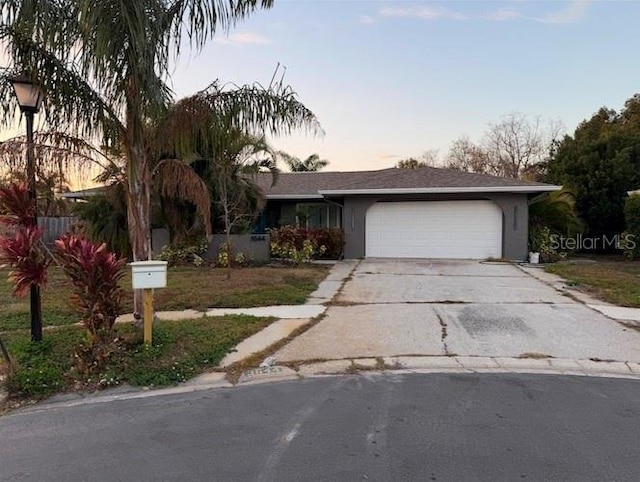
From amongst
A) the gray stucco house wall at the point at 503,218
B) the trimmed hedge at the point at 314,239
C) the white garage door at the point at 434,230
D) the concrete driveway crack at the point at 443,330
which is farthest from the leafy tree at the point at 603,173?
the concrete driveway crack at the point at 443,330

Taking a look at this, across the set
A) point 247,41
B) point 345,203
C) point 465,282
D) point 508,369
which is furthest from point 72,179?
point 345,203

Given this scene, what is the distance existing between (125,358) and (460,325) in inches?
188

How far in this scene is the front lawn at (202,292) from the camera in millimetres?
8445

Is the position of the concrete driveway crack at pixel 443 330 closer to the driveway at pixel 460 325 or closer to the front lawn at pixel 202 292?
the driveway at pixel 460 325

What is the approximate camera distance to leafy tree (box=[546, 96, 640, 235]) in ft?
68.8

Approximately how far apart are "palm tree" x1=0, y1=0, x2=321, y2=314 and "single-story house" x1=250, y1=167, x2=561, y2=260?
1080cm

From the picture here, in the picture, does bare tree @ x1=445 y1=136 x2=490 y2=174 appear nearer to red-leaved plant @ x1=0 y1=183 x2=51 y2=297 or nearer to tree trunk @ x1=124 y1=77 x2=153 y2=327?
tree trunk @ x1=124 y1=77 x2=153 y2=327

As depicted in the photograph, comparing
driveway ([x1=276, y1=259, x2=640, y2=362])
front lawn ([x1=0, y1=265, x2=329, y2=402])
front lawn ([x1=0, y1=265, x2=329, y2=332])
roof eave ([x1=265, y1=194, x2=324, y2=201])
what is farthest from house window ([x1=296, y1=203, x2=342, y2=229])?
front lawn ([x1=0, y1=265, x2=329, y2=402])

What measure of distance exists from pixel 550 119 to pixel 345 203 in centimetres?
2821

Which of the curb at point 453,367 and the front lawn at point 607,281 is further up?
the front lawn at point 607,281

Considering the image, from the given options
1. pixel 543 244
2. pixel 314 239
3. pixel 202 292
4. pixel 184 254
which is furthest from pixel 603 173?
pixel 202 292

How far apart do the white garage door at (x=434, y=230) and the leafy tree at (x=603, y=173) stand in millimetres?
6557

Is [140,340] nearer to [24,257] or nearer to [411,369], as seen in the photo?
[24,257]

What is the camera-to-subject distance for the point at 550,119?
127 ft
